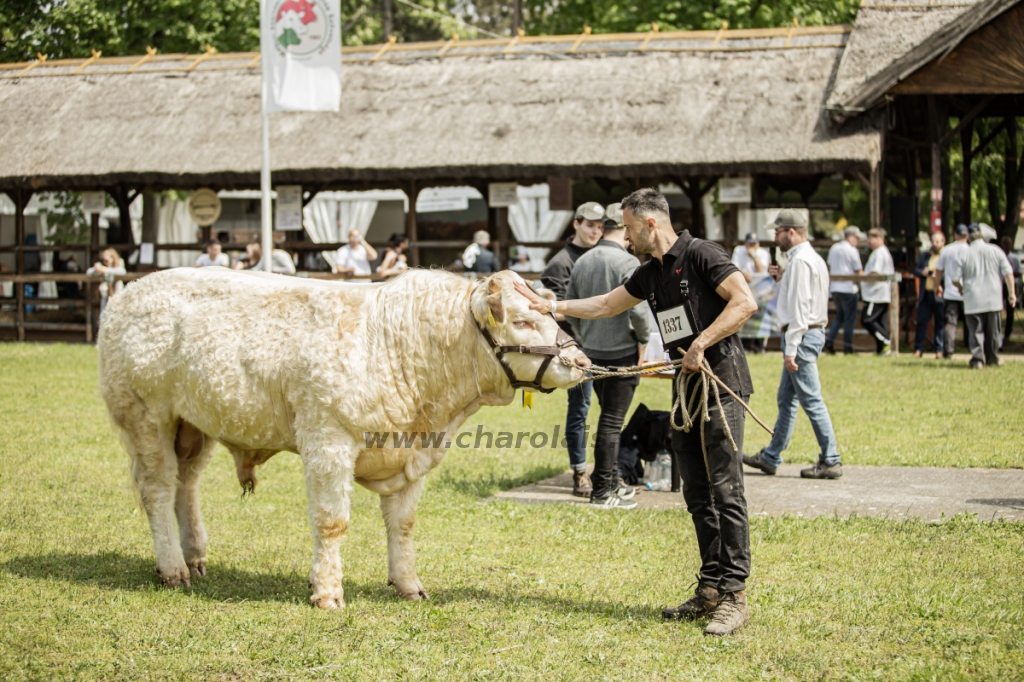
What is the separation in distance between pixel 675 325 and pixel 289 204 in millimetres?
18314

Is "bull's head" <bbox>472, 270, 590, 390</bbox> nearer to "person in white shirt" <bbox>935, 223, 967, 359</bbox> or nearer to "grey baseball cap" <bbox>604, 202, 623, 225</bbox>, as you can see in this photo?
"grey baseball cap" <bbox>604, 202, 623, 225</bbox>

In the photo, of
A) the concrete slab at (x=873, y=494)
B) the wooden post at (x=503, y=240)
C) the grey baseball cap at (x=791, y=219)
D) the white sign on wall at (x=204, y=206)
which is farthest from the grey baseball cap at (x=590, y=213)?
the white sign on wall at (x=204, y=206)

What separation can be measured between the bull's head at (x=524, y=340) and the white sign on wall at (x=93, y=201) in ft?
67.5

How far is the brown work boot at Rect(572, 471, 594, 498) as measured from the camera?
872cm

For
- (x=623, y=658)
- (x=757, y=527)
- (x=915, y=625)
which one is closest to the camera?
(x=623, y=658)

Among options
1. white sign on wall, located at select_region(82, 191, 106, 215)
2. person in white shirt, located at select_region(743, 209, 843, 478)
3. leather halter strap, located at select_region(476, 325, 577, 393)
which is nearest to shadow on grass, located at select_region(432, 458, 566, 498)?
person in white shirt, located at select_region(743, 209, 843, 478)

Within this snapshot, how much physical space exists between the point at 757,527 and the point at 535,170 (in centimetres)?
1375

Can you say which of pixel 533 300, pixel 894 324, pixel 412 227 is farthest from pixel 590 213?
pixel 412 227

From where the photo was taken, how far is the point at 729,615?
5.41 m

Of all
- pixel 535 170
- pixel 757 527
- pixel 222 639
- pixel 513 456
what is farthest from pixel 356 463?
pixel 535 170

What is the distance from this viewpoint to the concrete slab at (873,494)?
790 centimetres

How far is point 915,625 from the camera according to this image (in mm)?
5469

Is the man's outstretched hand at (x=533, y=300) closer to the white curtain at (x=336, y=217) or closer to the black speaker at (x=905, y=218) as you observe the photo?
the black speaker at (x=905, y=218)

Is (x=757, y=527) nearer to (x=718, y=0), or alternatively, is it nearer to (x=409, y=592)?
(x=409, y=592)
